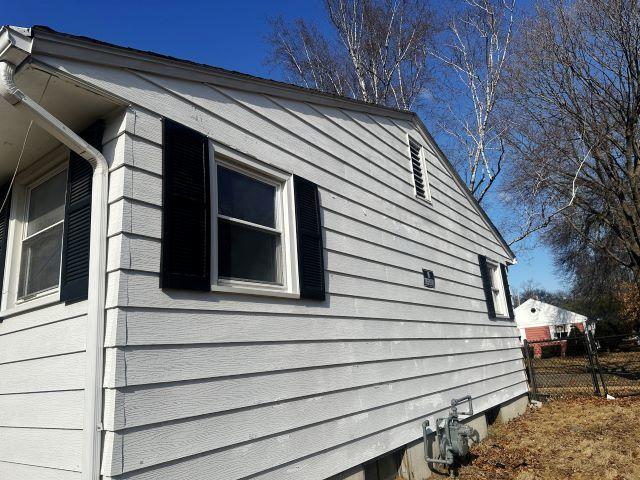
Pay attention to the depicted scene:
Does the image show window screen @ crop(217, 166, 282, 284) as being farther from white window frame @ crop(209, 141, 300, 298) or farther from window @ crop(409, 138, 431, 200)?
window @ crop(409, 138, 431, 200)

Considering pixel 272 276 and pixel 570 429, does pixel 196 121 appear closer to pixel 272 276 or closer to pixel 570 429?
pixel 272 276

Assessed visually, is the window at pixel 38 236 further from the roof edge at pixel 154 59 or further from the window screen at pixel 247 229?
the window screen at pixel 247 229

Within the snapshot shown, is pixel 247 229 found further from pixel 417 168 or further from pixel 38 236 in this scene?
pixel 417 168

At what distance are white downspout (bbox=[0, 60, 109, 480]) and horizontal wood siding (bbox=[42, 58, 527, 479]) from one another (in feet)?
0.18

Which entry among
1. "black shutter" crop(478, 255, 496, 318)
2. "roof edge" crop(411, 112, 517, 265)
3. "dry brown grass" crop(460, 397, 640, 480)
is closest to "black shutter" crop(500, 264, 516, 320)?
"roof edge" crop(411, 112, 517, 265)

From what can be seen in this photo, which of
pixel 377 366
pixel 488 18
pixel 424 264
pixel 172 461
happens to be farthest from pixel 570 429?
pixel 488 18

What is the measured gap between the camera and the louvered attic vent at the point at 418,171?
6539mm

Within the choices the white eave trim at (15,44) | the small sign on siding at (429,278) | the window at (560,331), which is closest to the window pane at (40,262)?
the white eave trim at (15,44)

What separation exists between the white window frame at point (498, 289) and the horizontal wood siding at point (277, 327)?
2.82 metres

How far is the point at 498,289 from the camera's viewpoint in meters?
8.88

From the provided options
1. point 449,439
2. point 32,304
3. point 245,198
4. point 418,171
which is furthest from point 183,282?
point 418,171

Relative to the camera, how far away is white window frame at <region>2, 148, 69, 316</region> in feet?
10.6

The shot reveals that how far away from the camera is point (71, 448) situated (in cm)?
246

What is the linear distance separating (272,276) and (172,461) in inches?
58.7
